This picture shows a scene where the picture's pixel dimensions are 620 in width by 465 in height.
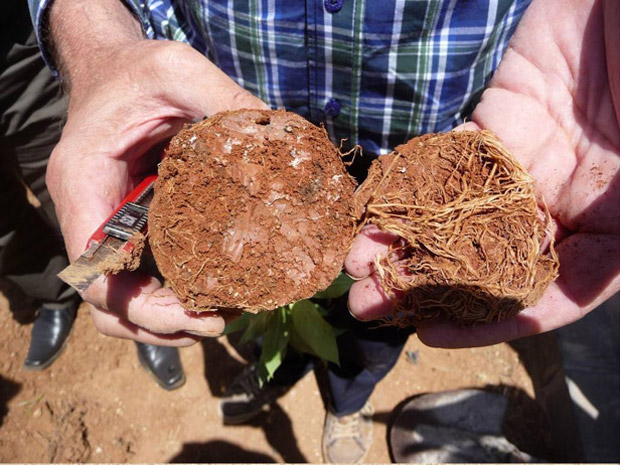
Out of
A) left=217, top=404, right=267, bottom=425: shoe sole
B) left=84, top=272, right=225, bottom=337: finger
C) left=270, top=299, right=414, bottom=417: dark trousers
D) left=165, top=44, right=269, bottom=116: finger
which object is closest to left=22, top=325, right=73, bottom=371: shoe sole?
left=217, top=404, right=267, bottom=425: shoe sole

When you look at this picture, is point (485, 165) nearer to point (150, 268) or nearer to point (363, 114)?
point (363, 114)

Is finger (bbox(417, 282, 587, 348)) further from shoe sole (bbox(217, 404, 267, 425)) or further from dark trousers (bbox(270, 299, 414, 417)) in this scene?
shoe sole (bbox(217, 404, 267, 425))

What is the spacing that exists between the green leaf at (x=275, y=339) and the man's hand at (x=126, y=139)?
58cm

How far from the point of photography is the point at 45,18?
2168 mm

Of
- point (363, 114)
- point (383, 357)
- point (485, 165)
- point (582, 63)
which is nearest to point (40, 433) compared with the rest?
point (383, 357)

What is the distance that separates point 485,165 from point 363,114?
572mm

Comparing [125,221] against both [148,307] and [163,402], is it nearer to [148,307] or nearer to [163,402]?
[148,307]

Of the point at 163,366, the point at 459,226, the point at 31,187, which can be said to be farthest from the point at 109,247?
the point at 163,366

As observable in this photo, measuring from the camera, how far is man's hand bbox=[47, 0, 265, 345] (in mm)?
1697

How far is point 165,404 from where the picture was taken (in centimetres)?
349

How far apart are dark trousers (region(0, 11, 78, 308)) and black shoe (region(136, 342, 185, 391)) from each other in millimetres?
879

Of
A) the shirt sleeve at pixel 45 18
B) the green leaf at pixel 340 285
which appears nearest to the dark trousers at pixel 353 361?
the green leaf at pixel 340 285

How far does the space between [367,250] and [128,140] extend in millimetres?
1081

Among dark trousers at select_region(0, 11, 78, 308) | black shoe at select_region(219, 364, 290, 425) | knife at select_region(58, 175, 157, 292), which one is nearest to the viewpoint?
knife at select_region(58, 175, 157, 292)
